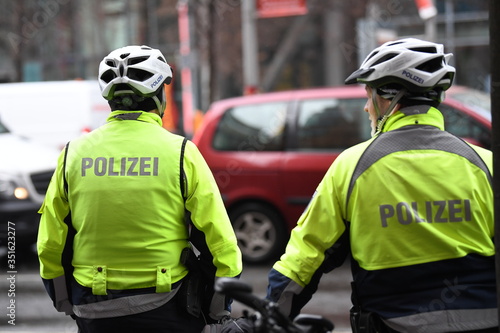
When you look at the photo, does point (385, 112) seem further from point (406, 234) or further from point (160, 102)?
point (160, 102)

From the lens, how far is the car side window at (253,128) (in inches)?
356

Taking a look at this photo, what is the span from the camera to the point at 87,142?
3.22 meters

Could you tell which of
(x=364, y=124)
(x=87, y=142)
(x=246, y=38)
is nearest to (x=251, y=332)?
(x=87, y=142)

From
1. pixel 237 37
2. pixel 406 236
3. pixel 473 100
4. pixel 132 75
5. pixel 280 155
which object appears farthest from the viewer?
pixel 237 37

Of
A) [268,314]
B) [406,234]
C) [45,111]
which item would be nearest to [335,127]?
[45,111]

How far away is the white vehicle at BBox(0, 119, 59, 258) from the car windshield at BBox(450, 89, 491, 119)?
4.39 meters

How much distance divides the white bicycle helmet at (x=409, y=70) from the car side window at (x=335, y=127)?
19.9 ft

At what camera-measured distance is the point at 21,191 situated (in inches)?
358

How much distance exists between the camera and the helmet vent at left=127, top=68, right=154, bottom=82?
324 cm

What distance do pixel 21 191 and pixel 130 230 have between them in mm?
6337

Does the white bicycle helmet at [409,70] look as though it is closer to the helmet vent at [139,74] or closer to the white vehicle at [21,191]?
the helmet vent at [139,74]

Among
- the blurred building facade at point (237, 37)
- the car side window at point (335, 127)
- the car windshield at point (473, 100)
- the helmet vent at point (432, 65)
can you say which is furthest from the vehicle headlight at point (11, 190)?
the blurred building facade at point (237, 37)

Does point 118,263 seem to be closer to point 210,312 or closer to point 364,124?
point 210,312

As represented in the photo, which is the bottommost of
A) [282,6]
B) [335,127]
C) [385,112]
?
[335,127]
